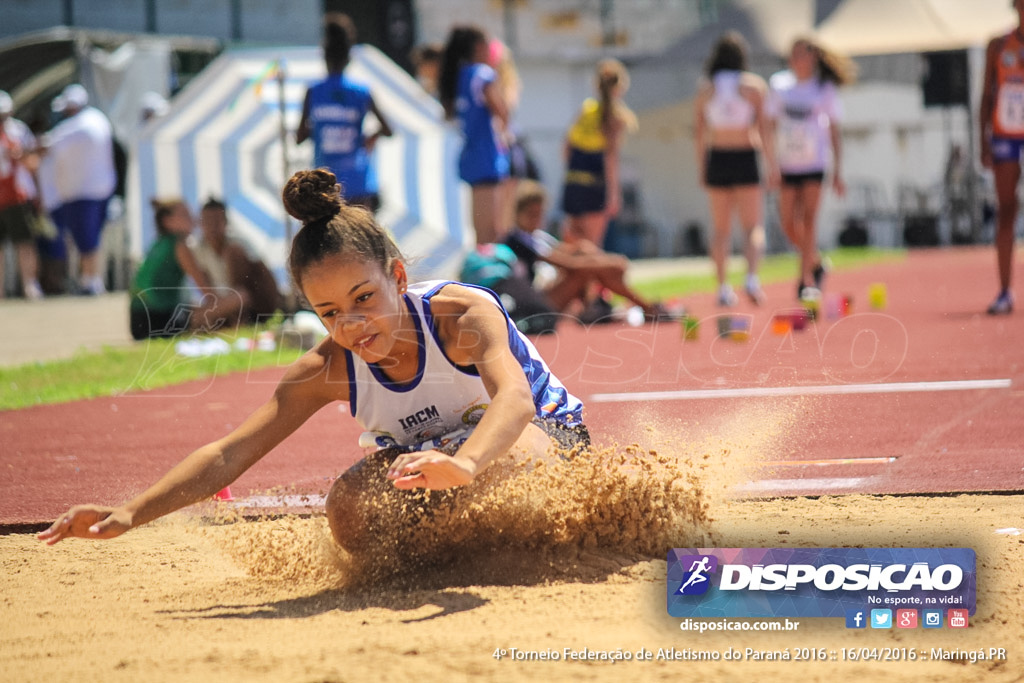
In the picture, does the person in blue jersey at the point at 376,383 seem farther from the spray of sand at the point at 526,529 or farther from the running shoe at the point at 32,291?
the running shoe at the point at 32,291

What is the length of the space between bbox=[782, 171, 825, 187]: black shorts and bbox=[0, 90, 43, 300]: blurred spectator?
29.9ft

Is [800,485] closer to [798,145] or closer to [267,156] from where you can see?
[798,145]

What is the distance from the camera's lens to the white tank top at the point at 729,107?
37.1 ft

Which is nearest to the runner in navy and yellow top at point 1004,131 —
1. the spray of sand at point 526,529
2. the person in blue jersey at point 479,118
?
the person in blue jersey at point 479,118

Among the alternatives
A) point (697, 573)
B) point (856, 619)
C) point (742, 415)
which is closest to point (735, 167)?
point (742, 415)

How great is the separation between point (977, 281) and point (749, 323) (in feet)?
17.0

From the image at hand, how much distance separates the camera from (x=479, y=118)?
983cm

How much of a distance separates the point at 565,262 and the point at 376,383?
6359 millimetres

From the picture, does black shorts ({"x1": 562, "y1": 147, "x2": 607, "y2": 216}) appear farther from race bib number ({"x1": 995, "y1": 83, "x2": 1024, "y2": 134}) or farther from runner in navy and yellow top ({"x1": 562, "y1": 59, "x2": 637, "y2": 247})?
race bib number ({"x1": 995, "y1": 83, "x2": 1024, "y2": 134})

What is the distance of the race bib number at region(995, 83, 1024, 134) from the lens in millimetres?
8875

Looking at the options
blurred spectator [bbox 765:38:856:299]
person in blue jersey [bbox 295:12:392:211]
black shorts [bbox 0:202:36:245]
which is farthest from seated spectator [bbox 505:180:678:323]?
black shorts [bbox 0:202:36:245]

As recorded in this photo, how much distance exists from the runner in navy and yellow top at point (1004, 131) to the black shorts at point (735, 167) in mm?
2484

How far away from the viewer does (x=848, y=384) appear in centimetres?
644

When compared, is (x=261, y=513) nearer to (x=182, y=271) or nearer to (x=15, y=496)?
(x=15, y=496)
